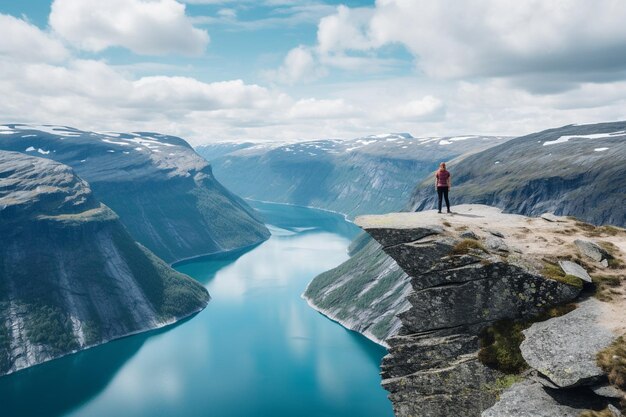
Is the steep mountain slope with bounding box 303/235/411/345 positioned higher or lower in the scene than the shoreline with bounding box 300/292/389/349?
higher

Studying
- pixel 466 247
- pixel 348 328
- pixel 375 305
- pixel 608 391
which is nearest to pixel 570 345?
pixel 608 391

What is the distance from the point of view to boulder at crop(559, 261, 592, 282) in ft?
87.4

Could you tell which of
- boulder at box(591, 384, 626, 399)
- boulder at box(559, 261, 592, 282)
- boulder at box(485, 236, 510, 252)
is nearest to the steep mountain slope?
boulder at box(485, 236, 510, 252)

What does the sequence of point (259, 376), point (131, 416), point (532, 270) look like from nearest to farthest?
1. point (532, 270)
2. point (131, 416)
3. point (259, 376)

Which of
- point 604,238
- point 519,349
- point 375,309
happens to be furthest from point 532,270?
point 375,309

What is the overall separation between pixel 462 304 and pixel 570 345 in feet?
20.6

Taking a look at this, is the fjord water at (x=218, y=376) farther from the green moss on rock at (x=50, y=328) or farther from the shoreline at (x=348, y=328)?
the green moss on rock at (x=50, y=328)

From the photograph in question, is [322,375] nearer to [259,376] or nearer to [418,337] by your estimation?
[259,376]

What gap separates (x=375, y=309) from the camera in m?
178

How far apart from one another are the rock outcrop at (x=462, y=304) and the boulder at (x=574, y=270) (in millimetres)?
410

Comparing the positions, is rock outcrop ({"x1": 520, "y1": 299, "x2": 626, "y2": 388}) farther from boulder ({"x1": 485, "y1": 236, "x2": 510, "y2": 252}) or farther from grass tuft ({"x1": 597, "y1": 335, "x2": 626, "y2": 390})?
boulder ({"x1": 485, "y1": 236, "x2": 510, "y2": 252})

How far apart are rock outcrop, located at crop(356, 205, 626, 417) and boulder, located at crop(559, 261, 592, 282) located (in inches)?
16.1

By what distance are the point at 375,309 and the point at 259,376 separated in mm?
60097

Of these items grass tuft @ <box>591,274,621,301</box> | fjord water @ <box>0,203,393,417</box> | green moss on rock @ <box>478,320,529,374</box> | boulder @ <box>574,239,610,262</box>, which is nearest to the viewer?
green moss on rock @ <box>478,320,529,374</box>
